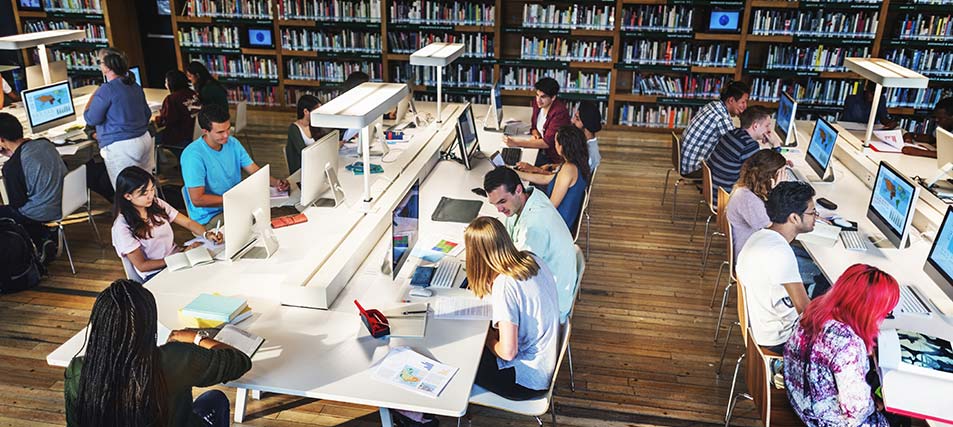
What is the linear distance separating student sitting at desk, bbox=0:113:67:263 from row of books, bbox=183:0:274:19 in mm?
4513

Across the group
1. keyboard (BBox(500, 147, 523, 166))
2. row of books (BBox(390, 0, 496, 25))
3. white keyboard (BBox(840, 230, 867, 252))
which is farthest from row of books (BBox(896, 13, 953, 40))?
keyboard (BBox(500, 147, 523, 166))

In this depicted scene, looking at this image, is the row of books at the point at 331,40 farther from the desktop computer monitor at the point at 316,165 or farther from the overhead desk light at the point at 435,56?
the desktop computer monitor at the point at 316,165

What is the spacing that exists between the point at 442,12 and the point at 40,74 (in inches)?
173

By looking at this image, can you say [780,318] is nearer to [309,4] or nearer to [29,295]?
[29,295]

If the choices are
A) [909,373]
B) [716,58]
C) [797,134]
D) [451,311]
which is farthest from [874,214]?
[716,58]

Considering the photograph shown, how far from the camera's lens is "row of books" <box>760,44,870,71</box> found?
8.00m

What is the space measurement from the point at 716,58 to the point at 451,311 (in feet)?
20.6

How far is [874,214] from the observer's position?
4.07m

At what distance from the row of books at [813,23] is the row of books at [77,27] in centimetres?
811

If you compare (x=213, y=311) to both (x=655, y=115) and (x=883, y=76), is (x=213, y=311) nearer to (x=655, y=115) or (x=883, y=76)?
(x=883, y=76)

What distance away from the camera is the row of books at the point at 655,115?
27.8 feet

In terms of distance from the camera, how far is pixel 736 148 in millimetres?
4871

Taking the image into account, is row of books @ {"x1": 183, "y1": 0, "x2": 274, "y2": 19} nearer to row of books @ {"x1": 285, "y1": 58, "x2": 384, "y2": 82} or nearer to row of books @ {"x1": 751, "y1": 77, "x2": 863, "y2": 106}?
row of books @ {"x1": 285, "y1": 58, "x2": 384, "y2": 82}

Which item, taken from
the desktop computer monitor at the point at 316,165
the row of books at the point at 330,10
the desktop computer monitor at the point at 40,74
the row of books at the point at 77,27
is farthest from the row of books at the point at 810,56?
the row of books at the point at 77,27
